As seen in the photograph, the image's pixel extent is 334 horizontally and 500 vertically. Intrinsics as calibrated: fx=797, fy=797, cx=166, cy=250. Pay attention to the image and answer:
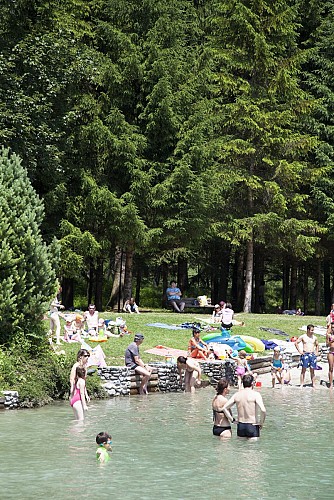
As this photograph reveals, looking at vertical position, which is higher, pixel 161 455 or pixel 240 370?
pixel 240 370

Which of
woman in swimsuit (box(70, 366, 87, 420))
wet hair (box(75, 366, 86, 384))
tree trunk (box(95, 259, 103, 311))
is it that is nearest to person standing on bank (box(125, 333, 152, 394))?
wet hair (box(75, 366, 86, 384))

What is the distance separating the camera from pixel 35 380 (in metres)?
19.4

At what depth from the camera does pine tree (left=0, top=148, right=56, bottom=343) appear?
1972 centimetres

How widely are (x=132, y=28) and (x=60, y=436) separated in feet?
101

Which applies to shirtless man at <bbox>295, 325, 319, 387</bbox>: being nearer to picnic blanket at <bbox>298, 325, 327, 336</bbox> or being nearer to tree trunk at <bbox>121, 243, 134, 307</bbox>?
picnic blanket at <bbox>298, 325, 327, 336</bbox>

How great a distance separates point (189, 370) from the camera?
22.8m

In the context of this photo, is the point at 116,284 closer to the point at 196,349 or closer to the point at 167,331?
the point at 167,331

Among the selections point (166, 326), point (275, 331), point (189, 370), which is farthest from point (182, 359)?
point (275, 331)

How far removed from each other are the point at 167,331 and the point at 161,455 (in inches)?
675

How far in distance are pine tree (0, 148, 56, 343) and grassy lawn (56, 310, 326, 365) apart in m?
3.55

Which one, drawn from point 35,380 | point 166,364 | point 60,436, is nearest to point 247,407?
point 60,436

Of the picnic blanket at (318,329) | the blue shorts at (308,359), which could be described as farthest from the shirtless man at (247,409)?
the picnic blanket at (318,329)

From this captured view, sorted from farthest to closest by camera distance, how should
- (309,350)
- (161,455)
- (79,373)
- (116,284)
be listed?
(116,284) → (309,350) → (79,373) → (161,455)

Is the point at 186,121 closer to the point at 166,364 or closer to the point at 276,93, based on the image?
the point at 276,93
